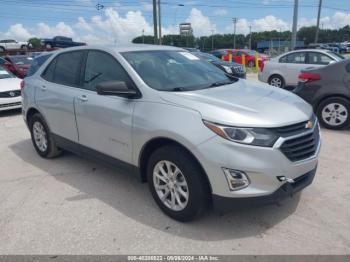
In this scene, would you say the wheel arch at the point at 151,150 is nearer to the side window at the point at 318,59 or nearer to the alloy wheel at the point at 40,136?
the alloy wheel at the point at 40,136

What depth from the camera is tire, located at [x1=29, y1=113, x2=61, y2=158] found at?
521 centimetres

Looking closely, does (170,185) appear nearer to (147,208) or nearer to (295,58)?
(147,208)

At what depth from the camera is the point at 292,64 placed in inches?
468

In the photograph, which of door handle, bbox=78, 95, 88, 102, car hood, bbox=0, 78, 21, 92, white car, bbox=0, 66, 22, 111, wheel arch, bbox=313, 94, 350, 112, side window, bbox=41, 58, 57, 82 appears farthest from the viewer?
car hood, bbox=0, 78, 21, 92

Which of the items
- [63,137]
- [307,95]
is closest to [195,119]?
→ [63,137]

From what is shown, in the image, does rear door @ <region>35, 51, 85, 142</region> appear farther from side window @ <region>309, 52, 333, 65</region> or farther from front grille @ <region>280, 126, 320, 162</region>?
side window @ <region>309, 52, 333, 65</region>

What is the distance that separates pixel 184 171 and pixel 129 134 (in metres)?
0.81

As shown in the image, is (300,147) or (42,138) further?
(42,138)

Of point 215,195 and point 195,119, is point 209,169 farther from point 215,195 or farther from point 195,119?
point 195,119

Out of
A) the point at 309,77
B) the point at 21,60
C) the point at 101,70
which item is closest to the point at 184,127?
the point at 101,70

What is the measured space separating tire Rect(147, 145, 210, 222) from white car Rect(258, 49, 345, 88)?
932 centimetres

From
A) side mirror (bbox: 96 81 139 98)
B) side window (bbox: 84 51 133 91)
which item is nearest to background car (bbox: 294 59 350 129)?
side window (bbox: 84 51 133 91)

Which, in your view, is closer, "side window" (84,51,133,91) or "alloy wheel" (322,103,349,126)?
"side window" (84,51,133,91)

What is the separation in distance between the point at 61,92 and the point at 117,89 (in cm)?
148
